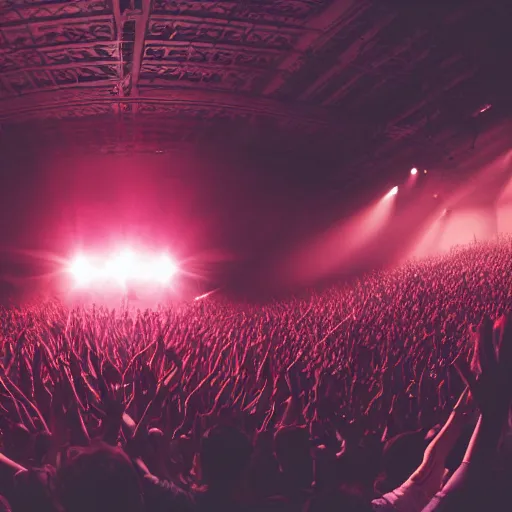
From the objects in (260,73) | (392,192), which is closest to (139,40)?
(260,73)

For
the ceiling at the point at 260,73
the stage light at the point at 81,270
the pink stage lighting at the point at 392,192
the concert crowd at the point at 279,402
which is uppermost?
the ceiling at the point at 260,73

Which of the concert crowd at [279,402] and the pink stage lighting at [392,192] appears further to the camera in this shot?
the pink stage lighting at [392,192]

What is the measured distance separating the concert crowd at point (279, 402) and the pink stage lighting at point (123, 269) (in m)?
0.27

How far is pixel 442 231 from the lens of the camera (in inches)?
134

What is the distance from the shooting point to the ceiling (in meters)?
3.52

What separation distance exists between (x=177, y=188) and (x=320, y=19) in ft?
4.83

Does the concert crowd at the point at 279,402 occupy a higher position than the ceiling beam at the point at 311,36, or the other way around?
the ceiling beam at the point at 311,36

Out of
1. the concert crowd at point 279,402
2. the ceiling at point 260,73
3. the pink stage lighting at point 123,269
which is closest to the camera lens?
the concert crowd at point 279,402

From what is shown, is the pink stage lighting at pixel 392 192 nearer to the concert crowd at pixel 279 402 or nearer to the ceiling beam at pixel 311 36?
the concert crowd at pixel 279 402

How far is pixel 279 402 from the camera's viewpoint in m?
2.28

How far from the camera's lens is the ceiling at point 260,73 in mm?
3523

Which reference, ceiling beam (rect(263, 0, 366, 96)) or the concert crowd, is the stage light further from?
ceiling beam (rect(263, 0, 366, 96))

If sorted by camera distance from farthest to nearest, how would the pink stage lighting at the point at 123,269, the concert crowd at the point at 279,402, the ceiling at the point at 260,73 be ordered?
1. the pink stage lighting at the point at 123,269
2. the ceiling at the point at 260,73
3. the concert crowd at the point at 279,402

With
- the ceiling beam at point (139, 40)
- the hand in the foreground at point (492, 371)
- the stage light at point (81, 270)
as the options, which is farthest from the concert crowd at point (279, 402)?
the ceiling beam at point (139, 40)
